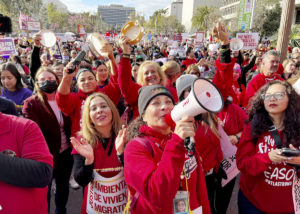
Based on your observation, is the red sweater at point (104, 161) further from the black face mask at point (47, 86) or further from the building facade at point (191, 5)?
the building facade at point (191, 5)

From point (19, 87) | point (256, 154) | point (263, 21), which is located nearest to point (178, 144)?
point (256, 154)

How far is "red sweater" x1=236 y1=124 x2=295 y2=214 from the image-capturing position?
1888 mm

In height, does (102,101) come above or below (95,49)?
below

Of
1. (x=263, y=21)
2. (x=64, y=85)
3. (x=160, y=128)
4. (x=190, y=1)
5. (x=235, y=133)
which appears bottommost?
(x=235, y=133)

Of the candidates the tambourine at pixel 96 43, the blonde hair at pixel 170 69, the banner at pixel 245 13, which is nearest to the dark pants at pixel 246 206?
the blonde hair at pixel 170 69

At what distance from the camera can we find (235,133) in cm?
275

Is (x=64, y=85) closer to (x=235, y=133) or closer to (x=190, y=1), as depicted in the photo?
(x=235, y=133)

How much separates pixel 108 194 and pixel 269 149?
142 cm

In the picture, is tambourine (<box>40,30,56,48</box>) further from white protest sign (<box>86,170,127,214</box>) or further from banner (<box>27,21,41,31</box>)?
banner (<box>27,21,41,31</box>)

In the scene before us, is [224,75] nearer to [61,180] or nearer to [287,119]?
[287,119]

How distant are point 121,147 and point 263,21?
36799 millimetres

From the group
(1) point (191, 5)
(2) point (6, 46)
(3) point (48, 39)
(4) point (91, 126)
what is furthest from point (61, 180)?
→ (1) point (191, 5)

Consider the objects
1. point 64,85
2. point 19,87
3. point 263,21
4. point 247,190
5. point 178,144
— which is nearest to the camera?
point 178,144

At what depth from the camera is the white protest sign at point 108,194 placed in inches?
74.9
